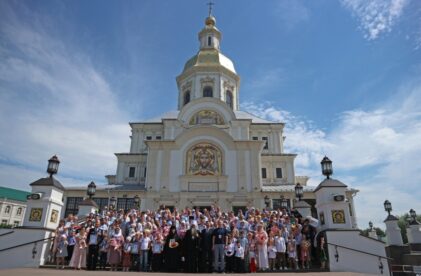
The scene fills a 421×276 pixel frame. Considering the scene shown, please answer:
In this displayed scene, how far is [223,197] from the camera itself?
89.4 feet

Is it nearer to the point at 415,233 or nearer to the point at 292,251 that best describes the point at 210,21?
the point at 415,233

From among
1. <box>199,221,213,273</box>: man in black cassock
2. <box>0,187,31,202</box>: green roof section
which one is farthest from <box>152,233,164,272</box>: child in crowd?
<box>0,187,31,202</box>: green roof section

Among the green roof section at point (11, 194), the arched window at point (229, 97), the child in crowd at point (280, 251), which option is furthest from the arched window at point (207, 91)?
the green roof section at point (11, 194)

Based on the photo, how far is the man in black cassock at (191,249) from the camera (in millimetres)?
9188

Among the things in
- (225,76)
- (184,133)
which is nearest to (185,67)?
(225,76)

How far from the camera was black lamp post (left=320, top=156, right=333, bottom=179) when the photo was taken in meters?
11.4

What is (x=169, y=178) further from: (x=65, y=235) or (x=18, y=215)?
(x=18, y=215)

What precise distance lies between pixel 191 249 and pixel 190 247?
0.07m

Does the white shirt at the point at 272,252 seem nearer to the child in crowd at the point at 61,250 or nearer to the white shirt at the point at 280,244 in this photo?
→ the white shirt at the point at 280,244

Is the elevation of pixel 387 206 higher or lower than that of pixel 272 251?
higher

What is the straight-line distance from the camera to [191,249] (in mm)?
9242

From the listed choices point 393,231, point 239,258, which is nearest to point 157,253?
point 239,258

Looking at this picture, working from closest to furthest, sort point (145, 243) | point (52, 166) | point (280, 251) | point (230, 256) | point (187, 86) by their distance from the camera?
point (230, 256) → point (145, 243) → point (280, 251) → point (52, 166) → point (187, 86)

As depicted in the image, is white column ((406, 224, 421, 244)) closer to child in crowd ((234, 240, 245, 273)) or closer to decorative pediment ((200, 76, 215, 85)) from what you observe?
child in crowd ((234, 240, 245, 273))
